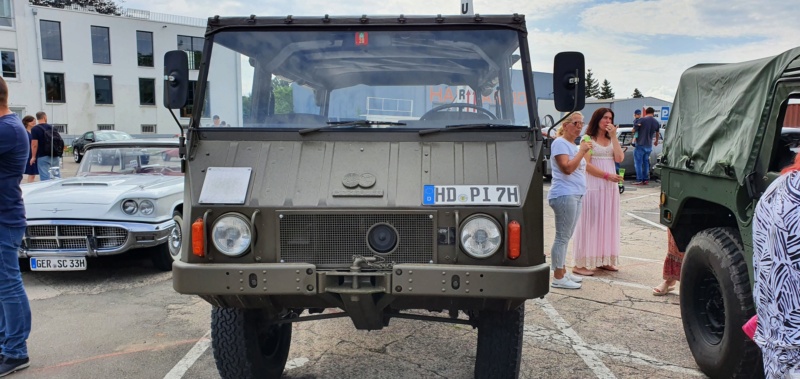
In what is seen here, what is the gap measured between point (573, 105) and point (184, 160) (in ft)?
7.44

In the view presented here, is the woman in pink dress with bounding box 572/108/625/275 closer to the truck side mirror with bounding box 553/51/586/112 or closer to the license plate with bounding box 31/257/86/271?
the truck side mirror with bounding box 553/51/586/112

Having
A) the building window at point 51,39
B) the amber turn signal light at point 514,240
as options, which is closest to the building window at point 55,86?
the building window at point 51,39

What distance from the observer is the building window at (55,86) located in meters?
34.2

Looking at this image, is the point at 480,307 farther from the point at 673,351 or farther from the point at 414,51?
the point at 673,351

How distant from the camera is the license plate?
5898mm

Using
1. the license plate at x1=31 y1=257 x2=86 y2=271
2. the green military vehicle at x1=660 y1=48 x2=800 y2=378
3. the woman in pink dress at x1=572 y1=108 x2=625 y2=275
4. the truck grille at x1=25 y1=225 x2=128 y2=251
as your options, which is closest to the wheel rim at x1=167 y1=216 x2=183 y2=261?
the truck grille at x1=25 y1=225 x2=128 y2=251

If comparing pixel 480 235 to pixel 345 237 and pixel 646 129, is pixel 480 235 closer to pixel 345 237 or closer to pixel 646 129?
pixel 345 237

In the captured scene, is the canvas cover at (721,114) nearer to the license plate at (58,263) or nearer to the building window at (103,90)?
the license plate at (58,263)

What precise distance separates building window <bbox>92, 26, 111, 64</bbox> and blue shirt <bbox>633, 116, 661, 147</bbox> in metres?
32.6

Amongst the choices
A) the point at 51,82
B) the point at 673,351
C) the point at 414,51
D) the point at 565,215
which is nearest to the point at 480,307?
the point at 414,51

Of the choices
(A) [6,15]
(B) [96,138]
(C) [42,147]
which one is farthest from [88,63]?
(C) [42,147]

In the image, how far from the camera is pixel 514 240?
2.95 m

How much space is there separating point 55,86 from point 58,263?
34.0 meters

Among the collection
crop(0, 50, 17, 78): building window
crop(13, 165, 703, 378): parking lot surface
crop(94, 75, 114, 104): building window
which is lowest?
crop(13, 165, 703, 378): parking lot surface
